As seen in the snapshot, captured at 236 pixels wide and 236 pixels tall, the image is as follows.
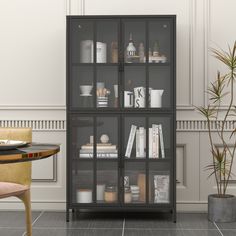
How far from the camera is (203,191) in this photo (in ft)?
15.0

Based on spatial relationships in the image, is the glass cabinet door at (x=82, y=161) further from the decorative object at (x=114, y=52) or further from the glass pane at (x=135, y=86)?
the decorative object at (x=114, y=52)

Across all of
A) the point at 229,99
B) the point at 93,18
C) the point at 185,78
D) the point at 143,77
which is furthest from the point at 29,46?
the point at 229,99

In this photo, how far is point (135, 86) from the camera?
424cm

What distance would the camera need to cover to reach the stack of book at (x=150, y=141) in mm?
4230

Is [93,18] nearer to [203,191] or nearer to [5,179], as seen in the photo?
[5,179]

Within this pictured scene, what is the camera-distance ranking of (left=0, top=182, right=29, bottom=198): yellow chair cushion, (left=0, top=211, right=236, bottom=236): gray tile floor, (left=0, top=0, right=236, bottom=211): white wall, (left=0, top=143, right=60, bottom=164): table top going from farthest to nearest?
1. (left=0, top=0, right=236, bottom=211): white wall
2. (left=0, top=211, right=236, bottom=236): gray tile floor
3. (left=0, top=182, right=29, bottom=198): yellow chair cushion
4. (left=0, top=143, right=60, bottom=164): table top

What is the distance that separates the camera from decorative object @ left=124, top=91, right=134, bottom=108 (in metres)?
4.22

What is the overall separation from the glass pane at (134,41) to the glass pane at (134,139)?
519 mm

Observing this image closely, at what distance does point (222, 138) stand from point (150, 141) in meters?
0.63

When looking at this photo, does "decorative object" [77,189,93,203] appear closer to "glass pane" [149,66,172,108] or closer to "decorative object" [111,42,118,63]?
"glass pane" [149,66,172,108]

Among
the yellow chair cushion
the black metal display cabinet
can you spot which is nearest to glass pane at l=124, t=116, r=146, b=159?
the black metal display cabinet

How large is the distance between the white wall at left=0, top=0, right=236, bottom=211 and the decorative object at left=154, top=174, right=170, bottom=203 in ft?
1.26

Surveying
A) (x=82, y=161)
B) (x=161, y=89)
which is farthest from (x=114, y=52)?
(x=82, y=161)

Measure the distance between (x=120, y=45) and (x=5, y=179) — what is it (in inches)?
56.7
